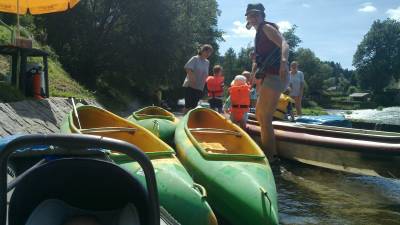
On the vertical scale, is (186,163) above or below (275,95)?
below

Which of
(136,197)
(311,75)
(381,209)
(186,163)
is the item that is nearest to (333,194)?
(381,209)

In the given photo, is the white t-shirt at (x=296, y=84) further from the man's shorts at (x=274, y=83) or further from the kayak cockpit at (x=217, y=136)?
the man's shorts at (x=274, y=83)

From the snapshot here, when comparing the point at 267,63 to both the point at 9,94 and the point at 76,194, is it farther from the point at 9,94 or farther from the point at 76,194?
the point at 9,94

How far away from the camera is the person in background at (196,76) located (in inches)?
374

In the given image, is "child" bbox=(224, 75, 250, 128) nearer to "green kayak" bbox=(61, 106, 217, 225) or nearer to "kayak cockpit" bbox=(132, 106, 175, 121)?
"kayak cockpit" bbox=(132, 106, 175, 121)

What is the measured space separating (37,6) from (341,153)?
8.01 meters

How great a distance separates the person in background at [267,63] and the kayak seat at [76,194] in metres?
4.02

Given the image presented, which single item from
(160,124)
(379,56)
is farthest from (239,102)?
(379,56)

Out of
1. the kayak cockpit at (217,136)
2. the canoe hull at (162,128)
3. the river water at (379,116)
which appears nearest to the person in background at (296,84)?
the canoe hull at (162,128)

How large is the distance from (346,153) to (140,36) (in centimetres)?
2000

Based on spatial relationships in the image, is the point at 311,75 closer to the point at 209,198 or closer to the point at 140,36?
the point at 140,36

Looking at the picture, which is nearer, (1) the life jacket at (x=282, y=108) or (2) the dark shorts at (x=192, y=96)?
(2) the dark shorts at (x=192, y=96)

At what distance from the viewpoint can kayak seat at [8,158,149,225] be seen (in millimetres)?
2221

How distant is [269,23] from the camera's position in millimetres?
6473
